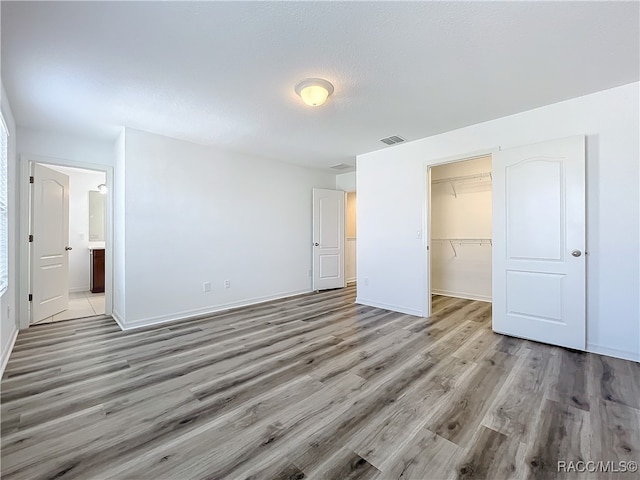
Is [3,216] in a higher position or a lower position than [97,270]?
higher

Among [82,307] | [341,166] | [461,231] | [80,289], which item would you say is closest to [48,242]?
[82,307]

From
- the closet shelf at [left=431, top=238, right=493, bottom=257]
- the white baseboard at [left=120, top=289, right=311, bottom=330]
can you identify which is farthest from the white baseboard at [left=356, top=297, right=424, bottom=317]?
the closet shelf at [left=431, top=238, right=493, bottom=257]

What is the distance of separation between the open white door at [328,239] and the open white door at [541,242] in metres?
3.09

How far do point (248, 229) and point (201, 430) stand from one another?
328 centimetres

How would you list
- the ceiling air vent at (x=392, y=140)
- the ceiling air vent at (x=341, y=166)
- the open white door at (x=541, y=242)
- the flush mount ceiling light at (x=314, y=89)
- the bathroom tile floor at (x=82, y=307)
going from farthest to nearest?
the ceiling air vent at (x=341, y=166) < the bathroom tile floor at (x=82, y=307) < the ceiling air vent at (x=392, y=140) < the open white door at (x=541, y=242) < the flush mount ceiling light at (x=314, y=89)

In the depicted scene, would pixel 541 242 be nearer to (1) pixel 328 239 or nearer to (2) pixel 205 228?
(1) pixel 328 239

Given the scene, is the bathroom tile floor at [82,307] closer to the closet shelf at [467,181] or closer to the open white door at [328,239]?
the open white door at [328,239]

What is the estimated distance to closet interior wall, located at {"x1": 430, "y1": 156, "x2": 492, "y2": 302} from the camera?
4.76 meters

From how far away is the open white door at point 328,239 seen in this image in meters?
5.60

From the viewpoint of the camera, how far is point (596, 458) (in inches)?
55.9

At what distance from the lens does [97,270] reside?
218 inches

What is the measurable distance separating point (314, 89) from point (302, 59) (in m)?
0.31

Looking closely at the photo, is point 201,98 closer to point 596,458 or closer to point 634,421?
point 596,458

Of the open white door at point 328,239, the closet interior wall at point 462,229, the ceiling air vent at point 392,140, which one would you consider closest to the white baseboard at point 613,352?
the closet interior wall at point 462,229
